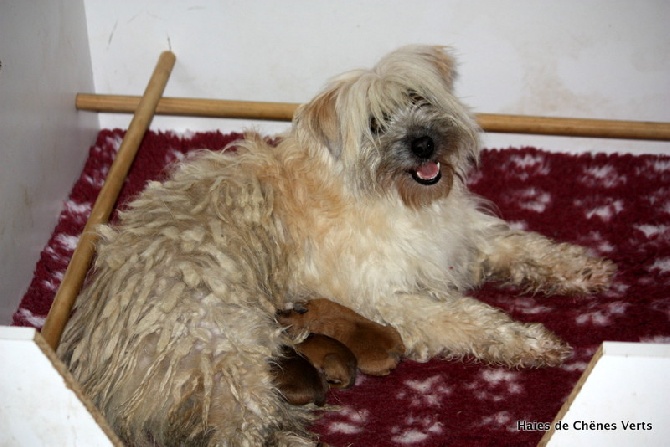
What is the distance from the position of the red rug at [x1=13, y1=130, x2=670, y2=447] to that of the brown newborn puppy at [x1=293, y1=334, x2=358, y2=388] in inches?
6.7

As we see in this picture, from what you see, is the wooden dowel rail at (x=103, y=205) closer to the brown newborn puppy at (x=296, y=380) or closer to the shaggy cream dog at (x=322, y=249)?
the shaggy cream dog at (x=322, y=249)

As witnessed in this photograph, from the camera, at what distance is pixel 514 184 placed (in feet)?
12.9

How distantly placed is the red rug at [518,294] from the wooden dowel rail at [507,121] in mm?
226

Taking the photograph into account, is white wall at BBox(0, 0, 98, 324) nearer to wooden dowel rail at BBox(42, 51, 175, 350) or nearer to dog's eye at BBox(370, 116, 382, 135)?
wooden dowel rail at BBox(42, 51, 175, 350)

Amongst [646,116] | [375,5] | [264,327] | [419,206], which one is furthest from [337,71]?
[264,327]

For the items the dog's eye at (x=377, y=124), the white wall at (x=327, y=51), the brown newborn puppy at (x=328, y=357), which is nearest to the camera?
the brown newborn puppy at (x=328, y=357)

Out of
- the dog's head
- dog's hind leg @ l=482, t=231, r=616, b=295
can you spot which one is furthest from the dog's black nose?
dog's hind leg @ l=482, t=231, r=616, b=295

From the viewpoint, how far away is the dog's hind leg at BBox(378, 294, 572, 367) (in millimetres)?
2982

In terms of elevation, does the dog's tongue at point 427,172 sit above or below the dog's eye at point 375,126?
below

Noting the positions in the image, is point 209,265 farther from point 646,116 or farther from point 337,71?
point 646,116

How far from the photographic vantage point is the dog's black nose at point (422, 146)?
2918mm

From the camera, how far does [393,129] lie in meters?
2.96

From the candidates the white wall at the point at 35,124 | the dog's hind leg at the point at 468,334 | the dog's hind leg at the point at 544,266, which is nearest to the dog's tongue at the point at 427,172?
the dog's hind leg at the point at 468,334

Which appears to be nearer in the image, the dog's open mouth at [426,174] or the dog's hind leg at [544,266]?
the dog's open mouth at [426,174]
